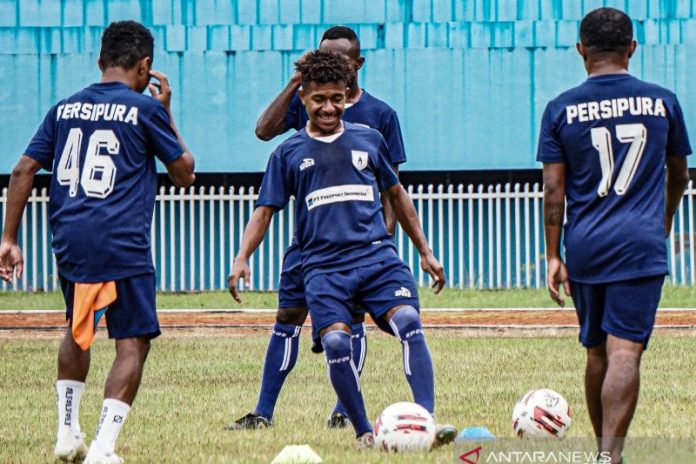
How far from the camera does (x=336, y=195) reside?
7.19 meters

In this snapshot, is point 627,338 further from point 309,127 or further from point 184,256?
point 184,256

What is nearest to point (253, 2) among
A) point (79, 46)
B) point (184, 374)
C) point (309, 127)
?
point (79, 46)

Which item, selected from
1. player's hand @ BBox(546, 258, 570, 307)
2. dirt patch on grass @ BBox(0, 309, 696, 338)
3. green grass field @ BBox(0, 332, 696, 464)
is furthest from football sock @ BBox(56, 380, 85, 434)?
dirt patch on grass @ BBox(0, 309, 696, 338)

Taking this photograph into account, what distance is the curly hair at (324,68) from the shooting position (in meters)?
7.20

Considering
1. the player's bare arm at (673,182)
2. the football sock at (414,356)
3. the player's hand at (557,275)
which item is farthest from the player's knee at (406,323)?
the player's bare arm at (673,182)

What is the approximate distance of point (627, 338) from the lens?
5.94 m

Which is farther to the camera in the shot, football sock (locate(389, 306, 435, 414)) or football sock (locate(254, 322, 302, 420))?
football sock (locate(254, 322, 302, 420))

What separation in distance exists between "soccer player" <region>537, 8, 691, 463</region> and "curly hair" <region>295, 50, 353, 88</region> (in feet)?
4.64

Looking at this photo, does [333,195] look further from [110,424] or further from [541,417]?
[110,424]

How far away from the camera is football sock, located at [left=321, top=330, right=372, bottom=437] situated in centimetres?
699

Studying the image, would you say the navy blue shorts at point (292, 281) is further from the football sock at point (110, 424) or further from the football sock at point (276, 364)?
the football sock at point (110, 424)

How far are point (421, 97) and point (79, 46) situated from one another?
5656 millimetres

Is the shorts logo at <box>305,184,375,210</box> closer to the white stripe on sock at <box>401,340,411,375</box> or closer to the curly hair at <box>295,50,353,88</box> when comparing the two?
the curly hair at <box>295,50,353,88</box>

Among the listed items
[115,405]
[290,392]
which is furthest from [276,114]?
[290,392]
